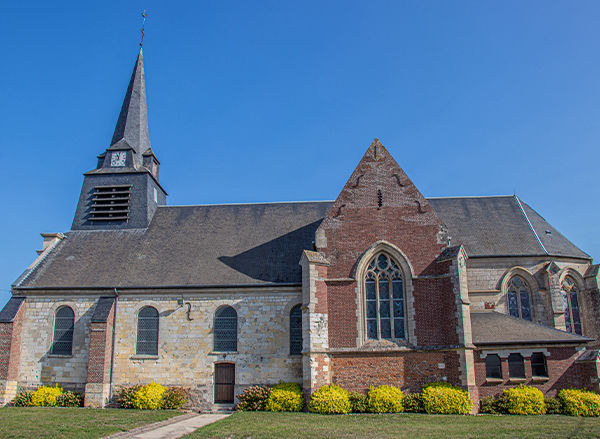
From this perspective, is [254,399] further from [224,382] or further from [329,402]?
[329,402]

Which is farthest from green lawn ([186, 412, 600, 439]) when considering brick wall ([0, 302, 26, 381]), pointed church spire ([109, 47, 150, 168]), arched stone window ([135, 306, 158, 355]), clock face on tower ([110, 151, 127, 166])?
pointed church spire ([109, 47, 150, 168])

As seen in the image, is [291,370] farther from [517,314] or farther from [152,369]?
[517,314]

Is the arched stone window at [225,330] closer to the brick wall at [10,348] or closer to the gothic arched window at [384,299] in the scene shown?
the gothic arched window at [384,299]

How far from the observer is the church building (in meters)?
19.0

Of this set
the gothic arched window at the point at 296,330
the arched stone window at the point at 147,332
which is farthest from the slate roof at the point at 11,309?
the gothic arched window at the point at 296,330

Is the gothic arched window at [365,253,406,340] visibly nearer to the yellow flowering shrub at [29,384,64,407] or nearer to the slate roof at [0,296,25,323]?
the yellow flowering shrub at [29,384,64,407]

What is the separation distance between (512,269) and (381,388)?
923cm

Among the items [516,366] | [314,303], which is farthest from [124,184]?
[516,366]

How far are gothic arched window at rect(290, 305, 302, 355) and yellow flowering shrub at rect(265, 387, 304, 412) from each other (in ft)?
6.44

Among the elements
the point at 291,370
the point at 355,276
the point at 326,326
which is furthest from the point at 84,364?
the point at 355,276

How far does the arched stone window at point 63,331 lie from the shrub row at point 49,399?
1.58 m

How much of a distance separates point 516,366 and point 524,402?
69.0 inches

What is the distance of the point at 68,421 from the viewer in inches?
610

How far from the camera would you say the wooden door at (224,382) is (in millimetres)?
20359
